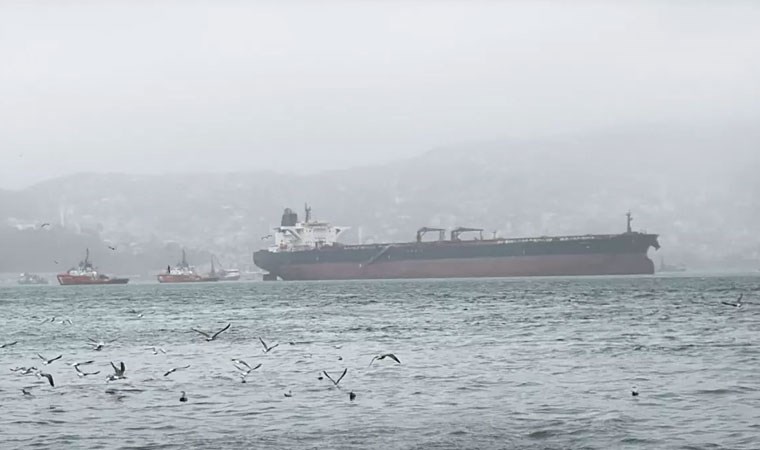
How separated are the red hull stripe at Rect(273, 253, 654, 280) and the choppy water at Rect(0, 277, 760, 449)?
86274mm

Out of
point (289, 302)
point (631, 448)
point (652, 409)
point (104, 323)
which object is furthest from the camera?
point (289, 302)

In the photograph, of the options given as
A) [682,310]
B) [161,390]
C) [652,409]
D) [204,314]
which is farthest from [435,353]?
[204,314]

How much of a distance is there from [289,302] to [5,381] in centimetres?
6294

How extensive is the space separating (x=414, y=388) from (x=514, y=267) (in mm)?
118469

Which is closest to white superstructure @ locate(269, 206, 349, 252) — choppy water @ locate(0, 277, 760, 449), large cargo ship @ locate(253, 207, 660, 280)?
large cargo ship @ locate(253, 207, 660, 280)

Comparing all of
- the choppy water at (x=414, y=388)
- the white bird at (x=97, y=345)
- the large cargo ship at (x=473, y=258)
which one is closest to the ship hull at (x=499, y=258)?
the large cargo ship at (x=473, y=258)

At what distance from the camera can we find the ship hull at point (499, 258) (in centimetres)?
14500

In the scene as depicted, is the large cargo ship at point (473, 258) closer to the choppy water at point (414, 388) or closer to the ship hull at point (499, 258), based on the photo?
the ship hull at point (499, 258)

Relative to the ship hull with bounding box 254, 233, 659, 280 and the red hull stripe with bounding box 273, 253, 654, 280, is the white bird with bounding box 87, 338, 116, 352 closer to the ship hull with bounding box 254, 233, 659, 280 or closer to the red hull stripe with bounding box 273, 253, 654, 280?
the ship hull with bounding box 254, 233, 659, 280

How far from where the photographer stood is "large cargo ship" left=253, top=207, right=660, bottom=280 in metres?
145

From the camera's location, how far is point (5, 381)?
34281 millimetres

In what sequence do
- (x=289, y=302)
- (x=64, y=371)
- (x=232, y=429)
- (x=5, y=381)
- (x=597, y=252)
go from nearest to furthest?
1. (x=232, y=429)
2. (x=5, y=381)
3. (x=64, y=371)
4. (x=289, y=302)
5. (x=597, y=252)

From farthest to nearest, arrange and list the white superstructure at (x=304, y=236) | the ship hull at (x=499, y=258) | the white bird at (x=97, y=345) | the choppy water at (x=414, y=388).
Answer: the white superstructure at (x=304, y=236) < the ship hull at (x=499, y=258) < the white bird at (x=97, y=345) < the choppy water at (x=414, y=388)

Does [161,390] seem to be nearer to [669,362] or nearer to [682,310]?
[669,362]
